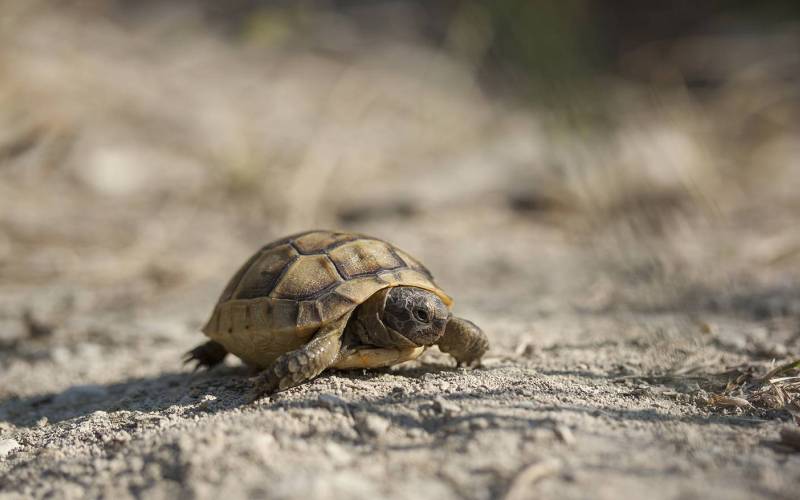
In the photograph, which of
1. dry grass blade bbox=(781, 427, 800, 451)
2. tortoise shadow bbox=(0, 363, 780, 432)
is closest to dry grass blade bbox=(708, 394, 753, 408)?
tortoise shadow bbox=(0, 363, 780, 432)

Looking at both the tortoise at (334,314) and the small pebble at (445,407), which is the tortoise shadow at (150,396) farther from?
the small pebble at (445,407)

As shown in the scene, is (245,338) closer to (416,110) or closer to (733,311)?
(733,311)

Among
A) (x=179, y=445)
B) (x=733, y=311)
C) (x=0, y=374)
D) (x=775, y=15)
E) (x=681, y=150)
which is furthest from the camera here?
(x=775, y=15)

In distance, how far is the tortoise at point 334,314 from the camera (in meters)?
2.66

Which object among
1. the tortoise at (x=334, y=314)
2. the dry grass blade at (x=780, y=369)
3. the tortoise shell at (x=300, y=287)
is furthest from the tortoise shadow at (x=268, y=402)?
the dry grass blade at (x=780, y=369)

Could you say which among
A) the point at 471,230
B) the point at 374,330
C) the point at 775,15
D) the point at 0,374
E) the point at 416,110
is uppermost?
the point at 775,15

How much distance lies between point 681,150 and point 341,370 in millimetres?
5794

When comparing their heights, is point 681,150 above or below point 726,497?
above

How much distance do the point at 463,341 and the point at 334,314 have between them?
56 cm

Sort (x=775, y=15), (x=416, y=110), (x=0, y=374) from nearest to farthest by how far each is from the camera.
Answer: (x=0, y=374), (x=416, y=110), (x=775, y=15)

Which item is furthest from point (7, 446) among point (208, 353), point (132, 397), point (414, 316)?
point (414, 316)

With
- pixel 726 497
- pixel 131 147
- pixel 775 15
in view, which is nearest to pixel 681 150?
pixel 775 15

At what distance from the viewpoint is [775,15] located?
33.6ft

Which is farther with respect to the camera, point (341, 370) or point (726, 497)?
point (341, 370)
